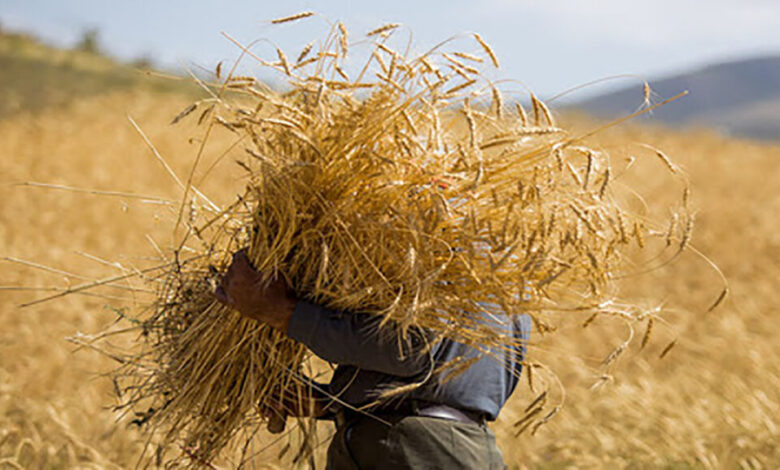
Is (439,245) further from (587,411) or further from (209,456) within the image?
(587,411)

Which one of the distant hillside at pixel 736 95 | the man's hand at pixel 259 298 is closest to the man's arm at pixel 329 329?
the man's hand at pixel 259 298

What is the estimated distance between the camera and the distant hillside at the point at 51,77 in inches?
480

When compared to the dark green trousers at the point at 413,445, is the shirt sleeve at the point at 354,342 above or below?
above

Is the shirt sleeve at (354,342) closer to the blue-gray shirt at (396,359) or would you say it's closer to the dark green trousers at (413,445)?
the blue-gray shirt at (396,359)

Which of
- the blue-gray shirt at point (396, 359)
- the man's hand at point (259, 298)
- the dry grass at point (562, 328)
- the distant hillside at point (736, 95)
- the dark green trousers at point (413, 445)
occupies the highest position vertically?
the man's hand at point (259, 298)

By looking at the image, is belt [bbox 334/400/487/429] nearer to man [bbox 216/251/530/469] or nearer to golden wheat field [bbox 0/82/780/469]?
man [bbox 216/251/530/469]

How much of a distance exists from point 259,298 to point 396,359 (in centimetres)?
34

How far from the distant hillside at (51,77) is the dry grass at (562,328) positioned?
60cm

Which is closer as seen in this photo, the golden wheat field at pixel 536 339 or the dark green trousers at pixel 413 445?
the dark green trousers at pixel 413 445

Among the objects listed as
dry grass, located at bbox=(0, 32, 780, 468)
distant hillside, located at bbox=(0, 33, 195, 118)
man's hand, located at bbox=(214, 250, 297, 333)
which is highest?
distant hillside, located at bbox=(0, 33, 195, 118)

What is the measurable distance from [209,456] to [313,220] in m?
0.74

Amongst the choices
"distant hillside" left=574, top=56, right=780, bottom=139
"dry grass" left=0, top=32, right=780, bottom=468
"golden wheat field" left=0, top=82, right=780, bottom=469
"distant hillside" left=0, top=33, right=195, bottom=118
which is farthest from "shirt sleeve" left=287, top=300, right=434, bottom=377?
"distant hillside" left=574, top=56, right=780, bottom=139

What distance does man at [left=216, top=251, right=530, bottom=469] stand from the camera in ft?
6.02

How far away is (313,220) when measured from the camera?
77.1 inches
